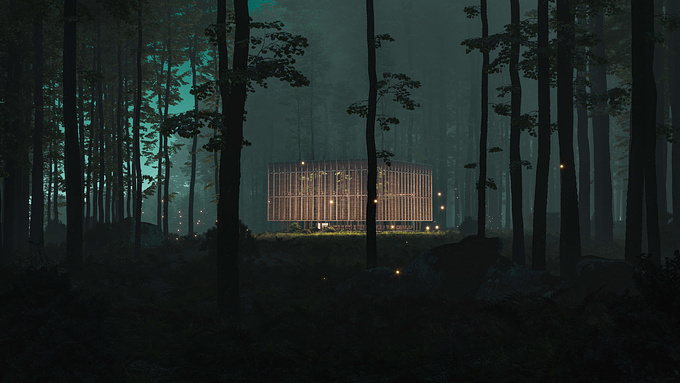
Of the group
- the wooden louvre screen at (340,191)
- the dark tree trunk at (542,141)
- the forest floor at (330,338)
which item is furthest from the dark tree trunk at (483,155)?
the wooden louvre screen at (340,191)

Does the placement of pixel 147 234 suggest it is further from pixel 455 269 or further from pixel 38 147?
pixel 455 269

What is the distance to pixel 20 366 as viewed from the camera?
7320 millimetres

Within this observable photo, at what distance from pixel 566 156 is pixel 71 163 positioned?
1534 centimetres

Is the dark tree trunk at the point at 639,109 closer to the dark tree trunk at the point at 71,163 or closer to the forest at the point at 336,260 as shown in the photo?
the forest at the point at 336,260

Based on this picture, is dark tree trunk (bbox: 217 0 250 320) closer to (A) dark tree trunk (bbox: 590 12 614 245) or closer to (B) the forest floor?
(B) the forest floor

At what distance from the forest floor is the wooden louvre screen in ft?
102

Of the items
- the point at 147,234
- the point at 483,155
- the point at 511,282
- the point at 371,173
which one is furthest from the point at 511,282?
the point at 147,234

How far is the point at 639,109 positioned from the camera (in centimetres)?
1597

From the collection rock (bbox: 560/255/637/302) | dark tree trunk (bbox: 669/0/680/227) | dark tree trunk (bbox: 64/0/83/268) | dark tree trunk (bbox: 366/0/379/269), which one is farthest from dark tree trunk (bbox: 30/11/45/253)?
dark tree trunk (bbox: 669/0/680/227)

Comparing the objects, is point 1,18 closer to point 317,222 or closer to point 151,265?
point 151,265

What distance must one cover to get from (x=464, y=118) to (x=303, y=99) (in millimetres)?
23252

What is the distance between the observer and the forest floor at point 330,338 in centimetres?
661

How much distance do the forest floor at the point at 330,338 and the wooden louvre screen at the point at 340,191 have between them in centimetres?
3116

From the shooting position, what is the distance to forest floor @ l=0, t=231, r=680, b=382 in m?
6.61
